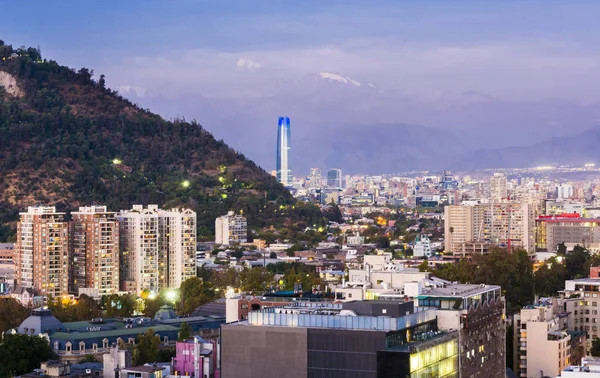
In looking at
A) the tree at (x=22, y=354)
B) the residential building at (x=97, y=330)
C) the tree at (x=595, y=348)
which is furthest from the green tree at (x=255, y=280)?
the tree at (x=595, y=348)

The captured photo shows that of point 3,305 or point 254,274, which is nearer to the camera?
point 3,305

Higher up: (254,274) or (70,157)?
(70,157)

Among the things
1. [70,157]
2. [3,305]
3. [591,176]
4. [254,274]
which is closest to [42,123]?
[70,157]

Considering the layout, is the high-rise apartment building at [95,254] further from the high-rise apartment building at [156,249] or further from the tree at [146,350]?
the tree at [146,350]

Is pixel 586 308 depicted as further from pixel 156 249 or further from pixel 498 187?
pixel 498 187

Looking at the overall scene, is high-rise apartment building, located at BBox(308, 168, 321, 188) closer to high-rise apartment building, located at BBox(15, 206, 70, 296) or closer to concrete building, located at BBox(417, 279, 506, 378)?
high-rise apartment building, located at BBox(15, 206, 70, 296)

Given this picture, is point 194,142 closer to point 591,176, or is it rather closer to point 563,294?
point 563,294

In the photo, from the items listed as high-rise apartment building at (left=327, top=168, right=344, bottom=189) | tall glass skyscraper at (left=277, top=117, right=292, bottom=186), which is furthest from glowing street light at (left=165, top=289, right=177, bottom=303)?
high-rise apartment building at (left=327, top=168, right=344, bottom=189)
